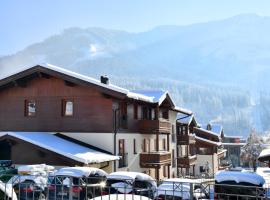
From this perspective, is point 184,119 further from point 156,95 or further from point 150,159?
point 150,159

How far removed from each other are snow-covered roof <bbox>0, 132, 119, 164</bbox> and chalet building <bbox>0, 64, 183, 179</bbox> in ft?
0.24

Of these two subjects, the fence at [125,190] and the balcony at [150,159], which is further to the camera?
the balcony at [150,159]

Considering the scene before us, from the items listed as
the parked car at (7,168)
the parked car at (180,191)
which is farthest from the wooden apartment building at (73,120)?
the parked car at (180,191)

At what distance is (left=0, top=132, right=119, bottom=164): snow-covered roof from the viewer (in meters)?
24.0

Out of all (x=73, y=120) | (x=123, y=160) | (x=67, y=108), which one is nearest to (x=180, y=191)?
(x=73, y=120)

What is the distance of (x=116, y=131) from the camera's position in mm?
28719

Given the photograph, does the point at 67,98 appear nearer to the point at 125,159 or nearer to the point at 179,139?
the point at 125,159

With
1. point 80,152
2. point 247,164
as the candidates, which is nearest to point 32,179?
point 80,152

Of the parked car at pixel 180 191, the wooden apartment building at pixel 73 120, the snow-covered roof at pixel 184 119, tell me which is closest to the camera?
the parked car at pixel 180 191

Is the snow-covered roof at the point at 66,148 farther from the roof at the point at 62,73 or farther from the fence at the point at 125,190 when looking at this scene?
the fence at the point at 125,190

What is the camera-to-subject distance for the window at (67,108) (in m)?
29.8

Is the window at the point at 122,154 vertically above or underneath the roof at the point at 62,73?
underneath

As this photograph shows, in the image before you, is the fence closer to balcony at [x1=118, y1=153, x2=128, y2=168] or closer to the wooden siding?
the wooden siding

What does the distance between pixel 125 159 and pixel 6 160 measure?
8.15 m
